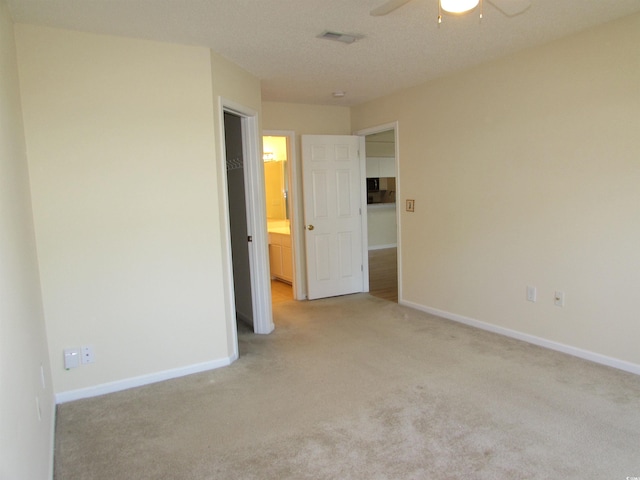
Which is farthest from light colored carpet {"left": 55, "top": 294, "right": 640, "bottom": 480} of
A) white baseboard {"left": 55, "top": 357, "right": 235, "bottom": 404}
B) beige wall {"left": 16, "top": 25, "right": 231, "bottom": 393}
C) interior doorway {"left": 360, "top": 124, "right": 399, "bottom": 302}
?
interior doorway {"left": 360, "top": 124, "right": 399, "bottom": 302}

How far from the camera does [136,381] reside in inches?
121

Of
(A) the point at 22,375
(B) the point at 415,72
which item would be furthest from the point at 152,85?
(B) the point at 415,72

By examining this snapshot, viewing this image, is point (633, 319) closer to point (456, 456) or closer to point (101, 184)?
point (456, 456)

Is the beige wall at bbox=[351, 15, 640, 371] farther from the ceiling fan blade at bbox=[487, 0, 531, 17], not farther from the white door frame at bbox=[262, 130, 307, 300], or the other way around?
the white door frame at bbox=[262, 130, 307, 300]

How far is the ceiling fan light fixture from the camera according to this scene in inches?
74.0

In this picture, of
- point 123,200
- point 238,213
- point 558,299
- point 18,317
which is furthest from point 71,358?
point 558,299

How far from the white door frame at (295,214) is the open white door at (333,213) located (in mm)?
112

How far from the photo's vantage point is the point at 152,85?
3.02 meters

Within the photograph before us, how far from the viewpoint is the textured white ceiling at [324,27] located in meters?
2.51

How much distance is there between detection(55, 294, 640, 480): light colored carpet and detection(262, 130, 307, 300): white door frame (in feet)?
5.45

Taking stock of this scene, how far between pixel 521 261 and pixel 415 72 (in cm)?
193

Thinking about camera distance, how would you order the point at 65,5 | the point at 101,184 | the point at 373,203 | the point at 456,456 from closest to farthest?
the point at 456,456
the point at 65,5
the point at 101,184
the point at 373,203

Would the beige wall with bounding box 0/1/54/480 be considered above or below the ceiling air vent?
below

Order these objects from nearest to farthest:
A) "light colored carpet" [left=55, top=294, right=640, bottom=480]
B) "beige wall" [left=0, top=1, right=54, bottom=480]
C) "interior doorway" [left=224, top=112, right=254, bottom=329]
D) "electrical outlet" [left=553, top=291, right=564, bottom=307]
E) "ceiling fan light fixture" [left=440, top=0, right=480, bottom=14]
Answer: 1. "beige wall" [left=0, top=1, right=54, bottom=480]
2. "ceiling fan light fixture" [left=440, top=0, right=480, bottom=14]
3. "light colored carpet" [left=55, top=294, right=640, bottom=480]
4. "electrical outlet" [left=553, top=291, right=564, bottom=307]
5. "interior doorway" [left=224, top=112, right=254, bottom=329]
